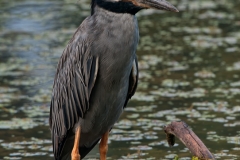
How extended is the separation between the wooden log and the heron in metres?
0.56

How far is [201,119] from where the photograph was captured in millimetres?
8383

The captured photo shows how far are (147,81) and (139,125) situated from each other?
1.82 m

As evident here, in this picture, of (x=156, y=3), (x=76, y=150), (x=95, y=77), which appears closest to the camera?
(x=156, y=3)

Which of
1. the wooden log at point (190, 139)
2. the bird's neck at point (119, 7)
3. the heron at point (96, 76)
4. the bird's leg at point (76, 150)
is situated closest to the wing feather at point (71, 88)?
the heron at point (96, 76)

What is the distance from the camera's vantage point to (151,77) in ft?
33.5

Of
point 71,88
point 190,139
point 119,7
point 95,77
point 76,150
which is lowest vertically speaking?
point 76,150

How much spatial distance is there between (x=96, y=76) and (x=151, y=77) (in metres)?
4.13

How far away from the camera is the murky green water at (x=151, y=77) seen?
777 centimetres

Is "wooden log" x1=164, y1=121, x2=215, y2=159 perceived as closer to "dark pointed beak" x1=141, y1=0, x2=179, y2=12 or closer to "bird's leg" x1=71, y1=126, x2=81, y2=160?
"bird's leg" x1=71, y1=126, x2=81, y2=160

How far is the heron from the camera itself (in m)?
5.89

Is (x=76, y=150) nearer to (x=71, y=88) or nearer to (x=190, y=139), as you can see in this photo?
(x=71, y=88)

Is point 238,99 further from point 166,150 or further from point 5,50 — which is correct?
point 5,50

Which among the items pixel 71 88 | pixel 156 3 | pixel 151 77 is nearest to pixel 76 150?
pixel 71 88

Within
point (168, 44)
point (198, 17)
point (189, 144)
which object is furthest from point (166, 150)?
point (198, 17)
